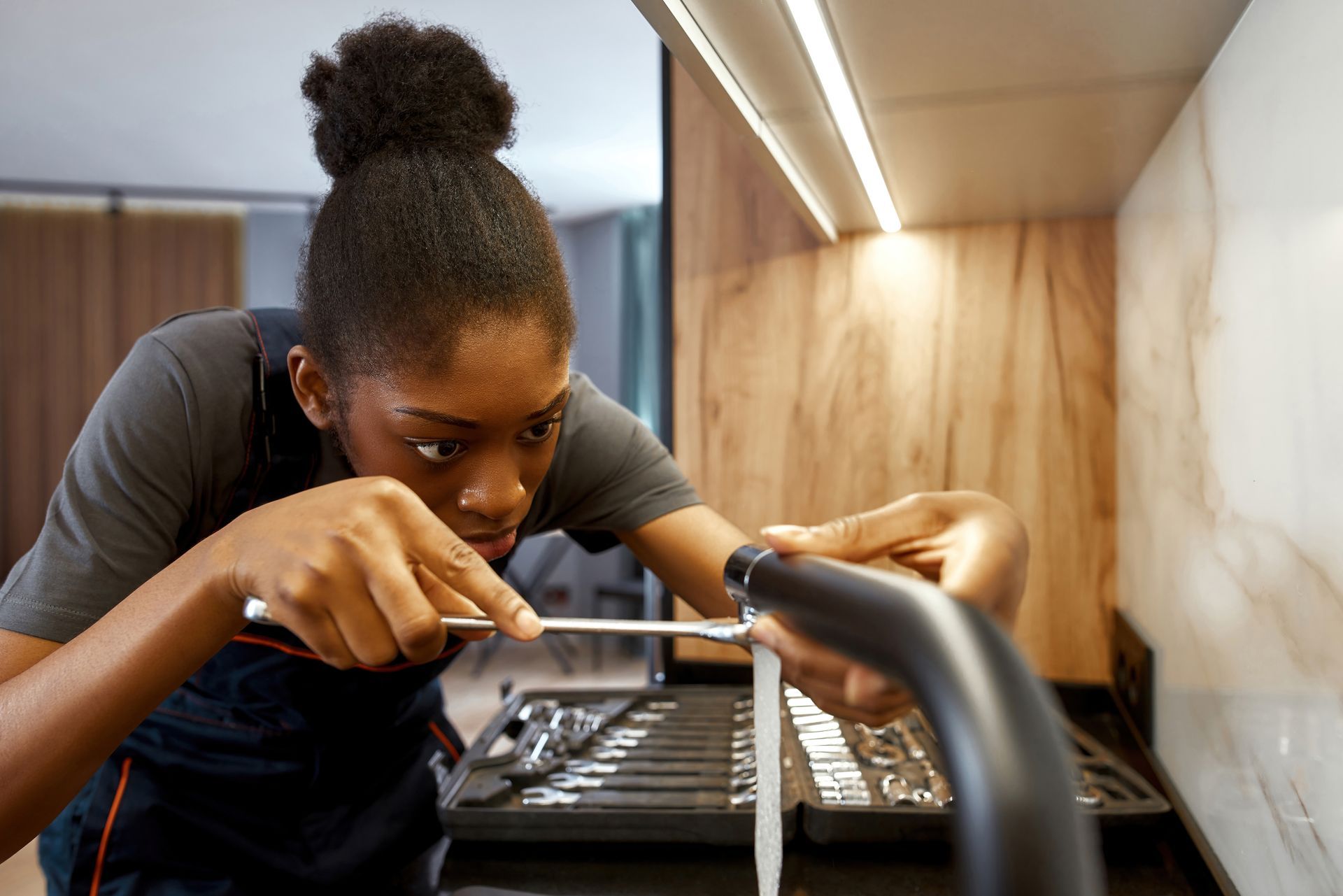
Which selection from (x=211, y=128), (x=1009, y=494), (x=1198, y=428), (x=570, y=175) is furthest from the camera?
(x=570, y=175)

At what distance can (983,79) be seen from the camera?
27.7 inches

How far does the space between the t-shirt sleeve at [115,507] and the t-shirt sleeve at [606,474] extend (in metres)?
0.36

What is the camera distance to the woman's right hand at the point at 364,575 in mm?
492

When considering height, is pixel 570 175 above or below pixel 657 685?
above

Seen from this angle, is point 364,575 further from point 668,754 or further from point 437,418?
point 668,754

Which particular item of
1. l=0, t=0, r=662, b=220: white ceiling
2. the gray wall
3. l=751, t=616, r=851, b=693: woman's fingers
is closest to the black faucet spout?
l=751, t=616, r=851, b=693: woman's fingers

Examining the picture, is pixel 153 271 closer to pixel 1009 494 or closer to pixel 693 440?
pixel 693 440

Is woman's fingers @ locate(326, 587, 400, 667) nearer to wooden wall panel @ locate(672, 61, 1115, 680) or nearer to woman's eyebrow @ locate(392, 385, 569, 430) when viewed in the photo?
woman's eyebrow @ locate(392, 385, 569, 430)

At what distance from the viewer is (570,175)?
464 centimetres

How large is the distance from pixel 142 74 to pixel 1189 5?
390cm

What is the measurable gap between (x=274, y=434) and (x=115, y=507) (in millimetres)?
151

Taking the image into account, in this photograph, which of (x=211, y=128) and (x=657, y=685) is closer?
(x=657, y=685)

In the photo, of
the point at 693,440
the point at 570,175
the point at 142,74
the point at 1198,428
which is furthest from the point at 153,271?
the point at 1198,428

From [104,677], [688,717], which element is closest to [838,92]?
[104,677]
